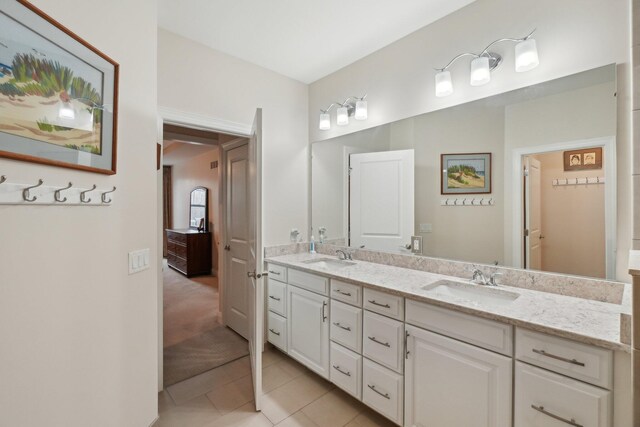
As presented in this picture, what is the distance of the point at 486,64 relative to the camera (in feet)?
5.60

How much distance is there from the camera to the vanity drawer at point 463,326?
1.23m

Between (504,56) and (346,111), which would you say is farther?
(346,111)

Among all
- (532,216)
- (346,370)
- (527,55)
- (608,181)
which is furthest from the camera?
(346,370)

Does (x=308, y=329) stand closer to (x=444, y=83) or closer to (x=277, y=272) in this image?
(x=277, y=272)

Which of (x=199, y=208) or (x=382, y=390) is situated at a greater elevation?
(x=199, y=208)

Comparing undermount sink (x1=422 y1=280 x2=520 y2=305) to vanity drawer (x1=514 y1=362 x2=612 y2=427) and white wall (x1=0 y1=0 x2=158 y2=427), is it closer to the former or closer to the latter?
vanity drawer (x1=514 y1=362 x2=612 y2=427)

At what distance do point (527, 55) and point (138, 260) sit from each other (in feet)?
7.98

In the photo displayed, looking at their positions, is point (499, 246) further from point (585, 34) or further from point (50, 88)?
point (50, 88)

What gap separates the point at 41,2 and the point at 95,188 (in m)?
0.68

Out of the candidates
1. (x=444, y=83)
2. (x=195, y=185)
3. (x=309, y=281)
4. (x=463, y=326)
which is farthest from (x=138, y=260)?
(x=195, y=185)

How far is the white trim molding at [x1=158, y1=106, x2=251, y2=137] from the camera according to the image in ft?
7.06

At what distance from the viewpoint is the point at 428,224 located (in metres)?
2.12

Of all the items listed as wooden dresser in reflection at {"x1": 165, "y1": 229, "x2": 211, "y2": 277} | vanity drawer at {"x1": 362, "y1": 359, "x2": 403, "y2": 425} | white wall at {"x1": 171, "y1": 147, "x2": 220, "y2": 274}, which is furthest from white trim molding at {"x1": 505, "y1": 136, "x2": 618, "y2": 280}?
wooden dresser in reflection at {"x1": 165, "y1": 229, "x2": 211, "y2": 277}

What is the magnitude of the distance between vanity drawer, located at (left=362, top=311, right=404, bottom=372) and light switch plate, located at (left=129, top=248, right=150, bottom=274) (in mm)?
1344
